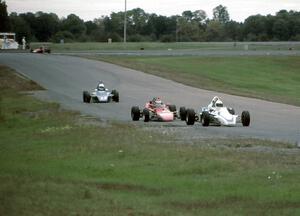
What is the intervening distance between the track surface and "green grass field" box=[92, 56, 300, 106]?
243cm

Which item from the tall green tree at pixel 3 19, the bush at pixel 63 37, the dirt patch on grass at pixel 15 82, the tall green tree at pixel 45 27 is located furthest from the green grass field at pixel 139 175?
the tall green tree at pixel 45 27

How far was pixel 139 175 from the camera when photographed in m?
12.4

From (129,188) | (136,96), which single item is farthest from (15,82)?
(129,188)

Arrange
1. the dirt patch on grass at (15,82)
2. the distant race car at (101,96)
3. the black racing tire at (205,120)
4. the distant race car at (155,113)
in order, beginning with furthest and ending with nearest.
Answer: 1. the dirt patch on grass at (15,82)
2. the distant race car at (101,96)
3. the distant race car at (155,113)
4. the black racing tire at (205,120)

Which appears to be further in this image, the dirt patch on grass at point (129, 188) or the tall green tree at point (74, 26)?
the tall green tree at point (74, 26)

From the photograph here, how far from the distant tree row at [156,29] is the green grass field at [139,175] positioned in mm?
112806

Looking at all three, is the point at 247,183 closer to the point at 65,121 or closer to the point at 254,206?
the point at 254,206

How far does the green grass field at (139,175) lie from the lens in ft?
30.4

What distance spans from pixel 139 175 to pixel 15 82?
35542mm

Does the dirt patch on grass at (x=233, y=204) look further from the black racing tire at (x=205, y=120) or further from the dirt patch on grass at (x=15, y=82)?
the dirt patch on grass at (x=15, y=82)

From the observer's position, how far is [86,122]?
77.3 ft

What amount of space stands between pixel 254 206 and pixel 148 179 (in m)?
2.93

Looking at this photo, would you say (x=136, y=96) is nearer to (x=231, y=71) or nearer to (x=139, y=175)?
(x=231, y=71)

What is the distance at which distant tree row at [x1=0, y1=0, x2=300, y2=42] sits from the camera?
156375 mm
